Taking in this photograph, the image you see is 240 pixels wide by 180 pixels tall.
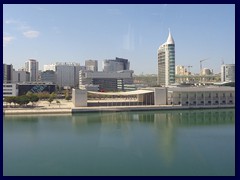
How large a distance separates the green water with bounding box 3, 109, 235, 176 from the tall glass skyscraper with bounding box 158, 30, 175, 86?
8.16 metres

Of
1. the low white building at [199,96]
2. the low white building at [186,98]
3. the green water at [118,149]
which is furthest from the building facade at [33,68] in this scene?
the green water at [118,149]

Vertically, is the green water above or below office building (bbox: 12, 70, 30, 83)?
below

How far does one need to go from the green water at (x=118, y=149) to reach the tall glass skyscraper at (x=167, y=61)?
8160mm

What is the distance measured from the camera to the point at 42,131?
4051 mm

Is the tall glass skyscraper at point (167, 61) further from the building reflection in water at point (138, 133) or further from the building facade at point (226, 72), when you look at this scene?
the building reflection in water at point (138, 133)

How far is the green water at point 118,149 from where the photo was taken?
2311 mm

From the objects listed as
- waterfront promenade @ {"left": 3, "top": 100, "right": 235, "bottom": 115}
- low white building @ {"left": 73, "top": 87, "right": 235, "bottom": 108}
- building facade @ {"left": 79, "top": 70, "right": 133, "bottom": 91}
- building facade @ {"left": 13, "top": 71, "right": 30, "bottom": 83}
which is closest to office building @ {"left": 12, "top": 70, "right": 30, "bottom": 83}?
building facade @ {"left": 13, "top": 71, "right": 30, "bottom": 83}

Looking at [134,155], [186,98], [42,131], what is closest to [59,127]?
[42,131]

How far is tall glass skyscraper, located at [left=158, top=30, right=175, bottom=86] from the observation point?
12.7 m

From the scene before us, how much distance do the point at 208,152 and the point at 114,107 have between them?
390 centimetres

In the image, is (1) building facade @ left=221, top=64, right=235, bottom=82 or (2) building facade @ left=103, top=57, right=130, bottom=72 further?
(2) building facade @ left=103, top=57, right=130, bottom=72

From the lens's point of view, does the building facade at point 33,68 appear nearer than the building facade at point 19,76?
No

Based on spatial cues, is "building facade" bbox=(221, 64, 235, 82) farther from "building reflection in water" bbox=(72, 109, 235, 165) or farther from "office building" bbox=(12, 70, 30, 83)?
"building reflection in water" bbox=(72, 109, 235, 165)

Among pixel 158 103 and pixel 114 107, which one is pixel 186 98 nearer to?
pixel 158 103
